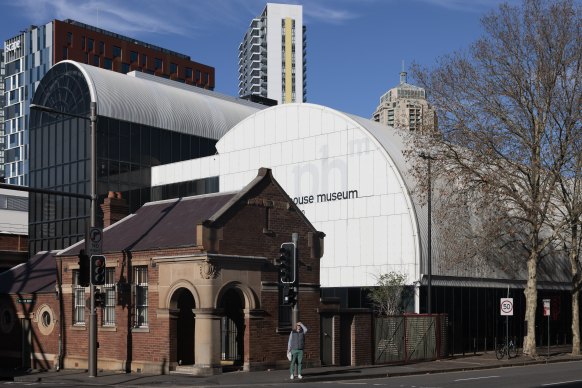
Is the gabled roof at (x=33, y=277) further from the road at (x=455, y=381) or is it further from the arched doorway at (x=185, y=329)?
the road at (x=455, y=381)

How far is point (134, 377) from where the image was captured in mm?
27906

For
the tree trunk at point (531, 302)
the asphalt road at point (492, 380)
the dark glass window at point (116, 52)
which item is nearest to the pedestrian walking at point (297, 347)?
the asphalt road at point (492, 380)

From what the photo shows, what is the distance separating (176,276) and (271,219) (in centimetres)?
435

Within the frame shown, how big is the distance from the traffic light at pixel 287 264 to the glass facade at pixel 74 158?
120ft

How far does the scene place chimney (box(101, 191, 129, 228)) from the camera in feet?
124

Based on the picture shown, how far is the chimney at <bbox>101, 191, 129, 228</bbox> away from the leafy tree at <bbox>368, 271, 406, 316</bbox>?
1448 centimetres

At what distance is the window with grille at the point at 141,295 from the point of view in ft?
99.6

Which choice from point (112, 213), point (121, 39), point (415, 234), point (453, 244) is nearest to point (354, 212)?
point (415, 234)

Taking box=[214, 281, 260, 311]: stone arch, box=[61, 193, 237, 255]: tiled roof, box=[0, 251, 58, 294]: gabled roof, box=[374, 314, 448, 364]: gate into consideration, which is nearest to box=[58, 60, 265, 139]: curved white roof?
box=[0, 251, 58, 294]: gabled roof

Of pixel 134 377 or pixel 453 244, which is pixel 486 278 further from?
pixel 134 377

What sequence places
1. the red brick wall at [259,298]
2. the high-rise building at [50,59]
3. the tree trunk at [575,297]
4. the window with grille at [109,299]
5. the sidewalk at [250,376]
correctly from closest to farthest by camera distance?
the sidewalk at [250,376]
the red brick wall at [259,298]
the window with grille at [109,299]
the tree trunk at [575,297]
the high-rise building at [50,59]

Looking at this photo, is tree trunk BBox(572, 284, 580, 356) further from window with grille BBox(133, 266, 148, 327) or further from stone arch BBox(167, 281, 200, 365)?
window with grille BBox(133, 266, 148, 327)

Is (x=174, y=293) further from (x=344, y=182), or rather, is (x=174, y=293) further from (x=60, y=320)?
(x=344, y=182)

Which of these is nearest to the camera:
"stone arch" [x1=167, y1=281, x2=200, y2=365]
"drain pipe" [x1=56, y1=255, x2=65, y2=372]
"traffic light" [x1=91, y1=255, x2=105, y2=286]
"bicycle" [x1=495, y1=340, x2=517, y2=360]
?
"traffic light" [x1=91, y1=255, x2=105, y2=286]
